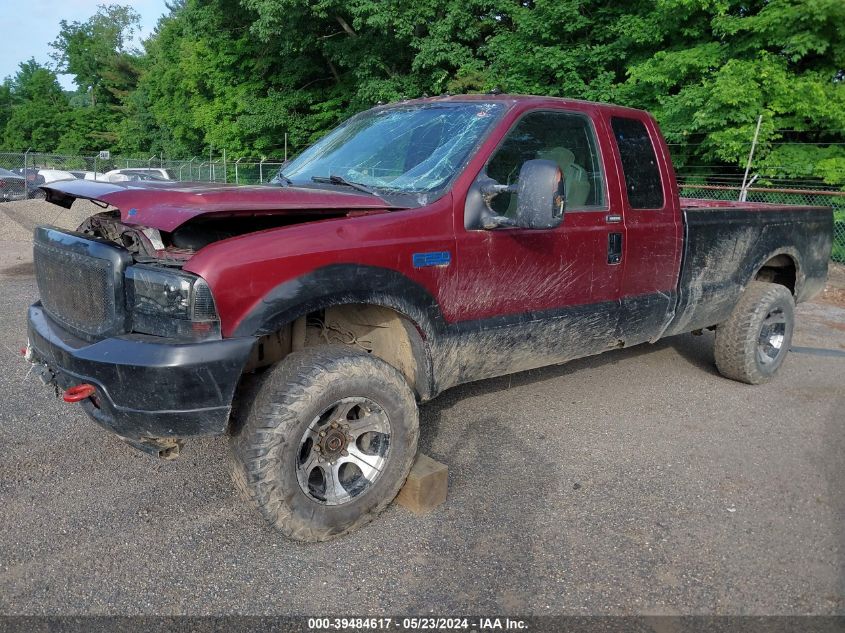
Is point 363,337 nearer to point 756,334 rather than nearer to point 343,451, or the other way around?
point 343,451

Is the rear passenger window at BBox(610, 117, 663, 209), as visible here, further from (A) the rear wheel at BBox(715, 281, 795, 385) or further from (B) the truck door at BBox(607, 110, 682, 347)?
(A) the rear wheel at BBox(715, 281, 795, 385)

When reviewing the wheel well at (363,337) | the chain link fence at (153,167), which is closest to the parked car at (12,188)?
the chain link fence at (153,167)

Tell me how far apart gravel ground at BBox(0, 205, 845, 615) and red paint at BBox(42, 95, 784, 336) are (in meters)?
0.97

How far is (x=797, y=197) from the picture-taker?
41.3ft

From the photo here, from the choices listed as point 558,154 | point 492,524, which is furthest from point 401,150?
point 492,524

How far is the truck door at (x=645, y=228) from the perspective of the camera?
4211 millimetres

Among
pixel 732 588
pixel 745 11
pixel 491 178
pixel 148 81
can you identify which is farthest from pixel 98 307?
pixel 148 81

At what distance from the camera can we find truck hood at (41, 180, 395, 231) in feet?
8.61

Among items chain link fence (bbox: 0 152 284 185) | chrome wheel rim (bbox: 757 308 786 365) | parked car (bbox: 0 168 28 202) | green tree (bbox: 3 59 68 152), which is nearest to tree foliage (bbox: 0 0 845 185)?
chain link fence (bbox: 0 152 284 185)

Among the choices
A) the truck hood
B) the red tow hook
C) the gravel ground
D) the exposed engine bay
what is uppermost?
the truck hood

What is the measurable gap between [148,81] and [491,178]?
177ft

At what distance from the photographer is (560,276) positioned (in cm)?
380

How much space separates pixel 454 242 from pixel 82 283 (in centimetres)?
169

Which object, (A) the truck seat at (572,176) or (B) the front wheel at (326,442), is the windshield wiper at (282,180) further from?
(A) the truck seat at (572,176)
